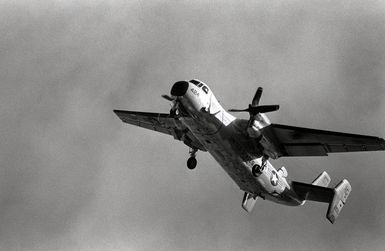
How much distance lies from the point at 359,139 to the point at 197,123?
9592 millimetres

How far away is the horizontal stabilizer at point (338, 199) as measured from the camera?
118 feet

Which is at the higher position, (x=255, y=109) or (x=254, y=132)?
(x=255, y=109)

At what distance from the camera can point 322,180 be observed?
131 feet

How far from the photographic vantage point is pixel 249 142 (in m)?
32.1

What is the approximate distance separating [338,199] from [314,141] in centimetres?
640

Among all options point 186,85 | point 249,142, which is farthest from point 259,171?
point 186,85

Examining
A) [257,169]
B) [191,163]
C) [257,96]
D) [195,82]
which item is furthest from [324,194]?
[195,82]

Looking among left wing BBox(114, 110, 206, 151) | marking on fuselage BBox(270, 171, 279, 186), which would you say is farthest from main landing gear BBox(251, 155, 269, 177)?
left wing BBox(114, 110, 206, 151)

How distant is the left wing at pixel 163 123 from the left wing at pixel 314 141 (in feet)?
18.5

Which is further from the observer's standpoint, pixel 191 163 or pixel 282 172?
pixel 282 172

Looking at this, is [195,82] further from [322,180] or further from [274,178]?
[322,180]

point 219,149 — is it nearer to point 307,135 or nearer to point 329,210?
point 307,135

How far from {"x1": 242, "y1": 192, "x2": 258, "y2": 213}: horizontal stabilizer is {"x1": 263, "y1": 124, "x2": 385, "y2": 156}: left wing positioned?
188 inches

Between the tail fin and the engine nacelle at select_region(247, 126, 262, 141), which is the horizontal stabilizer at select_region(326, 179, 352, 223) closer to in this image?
the tail fin
